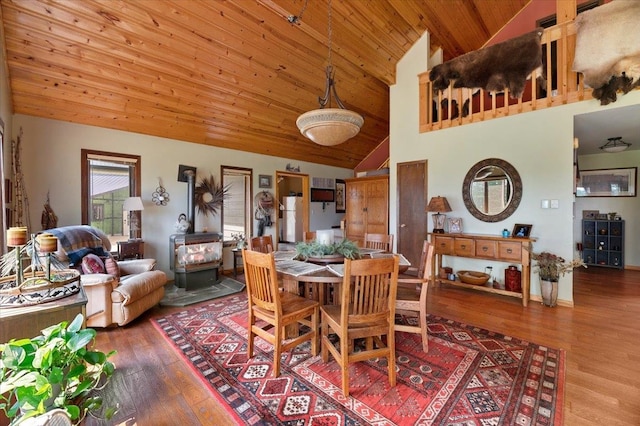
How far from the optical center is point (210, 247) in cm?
464

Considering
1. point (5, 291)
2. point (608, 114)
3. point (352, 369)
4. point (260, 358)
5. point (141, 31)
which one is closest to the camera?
point (5, 291)

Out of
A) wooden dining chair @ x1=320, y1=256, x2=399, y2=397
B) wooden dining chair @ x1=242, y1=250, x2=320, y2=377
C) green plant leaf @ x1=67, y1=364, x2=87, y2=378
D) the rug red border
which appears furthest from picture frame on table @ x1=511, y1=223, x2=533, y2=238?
green plant leaf @ x1=67, y1=364, x2=87, y2=378

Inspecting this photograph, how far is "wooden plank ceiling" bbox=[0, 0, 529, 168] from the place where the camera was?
2.88 metres

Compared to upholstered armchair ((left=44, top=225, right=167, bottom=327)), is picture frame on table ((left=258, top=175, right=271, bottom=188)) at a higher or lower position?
higher

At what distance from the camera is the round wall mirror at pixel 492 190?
3.93 metres

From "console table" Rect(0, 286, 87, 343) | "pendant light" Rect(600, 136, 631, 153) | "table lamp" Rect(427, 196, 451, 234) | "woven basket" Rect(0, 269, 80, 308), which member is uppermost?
"pendant light" Rect(600, 136, 631, 153)

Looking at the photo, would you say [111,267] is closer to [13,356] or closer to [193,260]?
[193,260]

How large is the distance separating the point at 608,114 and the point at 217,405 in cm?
514

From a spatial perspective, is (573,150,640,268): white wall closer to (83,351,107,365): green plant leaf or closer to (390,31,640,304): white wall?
(390,31,640,304): white wall

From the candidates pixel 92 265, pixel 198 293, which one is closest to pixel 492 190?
pixel 198 293

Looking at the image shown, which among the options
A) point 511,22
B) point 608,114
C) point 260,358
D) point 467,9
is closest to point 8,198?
point 260,358

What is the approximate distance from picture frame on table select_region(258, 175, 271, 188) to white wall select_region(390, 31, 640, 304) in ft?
8.77

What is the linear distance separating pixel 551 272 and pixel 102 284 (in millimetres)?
5074

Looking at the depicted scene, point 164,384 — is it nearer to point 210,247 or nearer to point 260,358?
point 260,358
